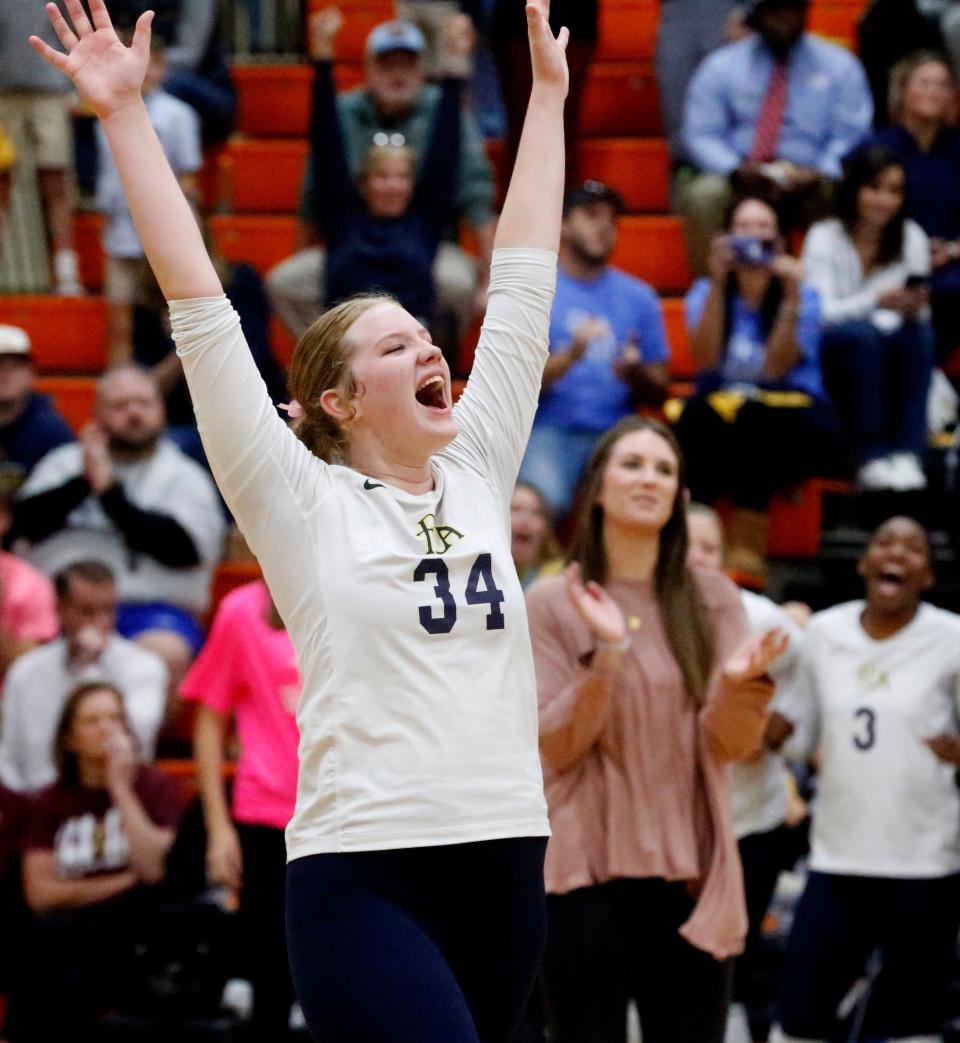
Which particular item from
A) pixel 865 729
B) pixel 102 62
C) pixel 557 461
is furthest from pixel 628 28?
pixel 102 62

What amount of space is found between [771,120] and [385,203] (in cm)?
202

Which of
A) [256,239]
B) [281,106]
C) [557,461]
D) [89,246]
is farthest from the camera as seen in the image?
[281,106]

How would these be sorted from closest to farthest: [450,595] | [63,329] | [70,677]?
[450,595] < [70,677] < [63,329]

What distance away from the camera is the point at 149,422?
7867 millimetres

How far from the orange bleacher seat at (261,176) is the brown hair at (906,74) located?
115 inches

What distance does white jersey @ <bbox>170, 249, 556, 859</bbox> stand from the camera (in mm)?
3094

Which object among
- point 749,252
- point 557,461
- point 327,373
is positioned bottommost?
point 557,461

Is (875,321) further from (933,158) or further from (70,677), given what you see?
(70,677)

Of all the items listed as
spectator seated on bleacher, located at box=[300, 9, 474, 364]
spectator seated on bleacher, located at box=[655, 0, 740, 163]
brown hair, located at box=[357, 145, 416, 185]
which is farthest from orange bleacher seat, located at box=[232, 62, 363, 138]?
brown hair, located at box=[357, 145, 416, 185]

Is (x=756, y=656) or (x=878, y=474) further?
(x=878, y=474)

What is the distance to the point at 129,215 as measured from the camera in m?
9.49

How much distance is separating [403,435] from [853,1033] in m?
3.71

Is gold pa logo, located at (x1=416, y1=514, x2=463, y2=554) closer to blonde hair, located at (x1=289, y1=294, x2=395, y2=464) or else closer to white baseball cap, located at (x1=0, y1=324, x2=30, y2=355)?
blonde hair, located at (x1=289, y1=294, x2=395, y2=464)

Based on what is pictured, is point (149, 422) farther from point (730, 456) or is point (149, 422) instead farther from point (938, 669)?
point (938, 669)
